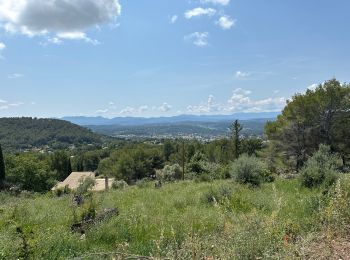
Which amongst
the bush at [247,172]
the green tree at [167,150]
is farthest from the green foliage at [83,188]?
the green tree at [167,150]

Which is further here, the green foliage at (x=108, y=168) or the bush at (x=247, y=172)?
the green foliage at (x=108, y=168)

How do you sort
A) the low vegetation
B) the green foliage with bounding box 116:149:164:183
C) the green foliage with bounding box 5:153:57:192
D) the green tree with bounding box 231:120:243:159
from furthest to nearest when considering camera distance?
1. the green foliage with bounding box 116:149:164:183
2. the green foliage with bounding box 5:153:57:192
3. the green tree with bounding box 231:120:243:159
4. the low vegetation

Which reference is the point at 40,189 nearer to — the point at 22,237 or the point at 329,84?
the point at 329,84

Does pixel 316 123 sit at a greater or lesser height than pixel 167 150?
greater

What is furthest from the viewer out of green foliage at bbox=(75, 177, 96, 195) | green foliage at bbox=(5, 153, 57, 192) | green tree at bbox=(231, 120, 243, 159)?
green foliage at bbox=(5, 153, 57, 192)

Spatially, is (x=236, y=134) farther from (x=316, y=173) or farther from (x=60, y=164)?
(x=60, y=164)

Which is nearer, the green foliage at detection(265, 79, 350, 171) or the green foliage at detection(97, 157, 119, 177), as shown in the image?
the green foliage at detection(265, 79, 350, 171)

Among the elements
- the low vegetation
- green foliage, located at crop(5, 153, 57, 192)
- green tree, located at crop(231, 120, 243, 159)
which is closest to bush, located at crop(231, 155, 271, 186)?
the low vegetation

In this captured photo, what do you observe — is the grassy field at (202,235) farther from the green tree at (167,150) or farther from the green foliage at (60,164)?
the green tree at (167,150)

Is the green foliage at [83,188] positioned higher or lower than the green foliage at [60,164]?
higher

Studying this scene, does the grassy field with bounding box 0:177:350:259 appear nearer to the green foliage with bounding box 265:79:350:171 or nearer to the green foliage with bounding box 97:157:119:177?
the green foliage with bounding box 265:79:350:171

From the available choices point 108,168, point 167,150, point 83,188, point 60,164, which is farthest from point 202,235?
point 167,150

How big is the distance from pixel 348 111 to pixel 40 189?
40.8 m

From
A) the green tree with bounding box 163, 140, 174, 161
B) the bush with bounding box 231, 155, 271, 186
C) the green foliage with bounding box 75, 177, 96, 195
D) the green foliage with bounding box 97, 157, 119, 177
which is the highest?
the bush with bounding box 231, 155, 271, 186
